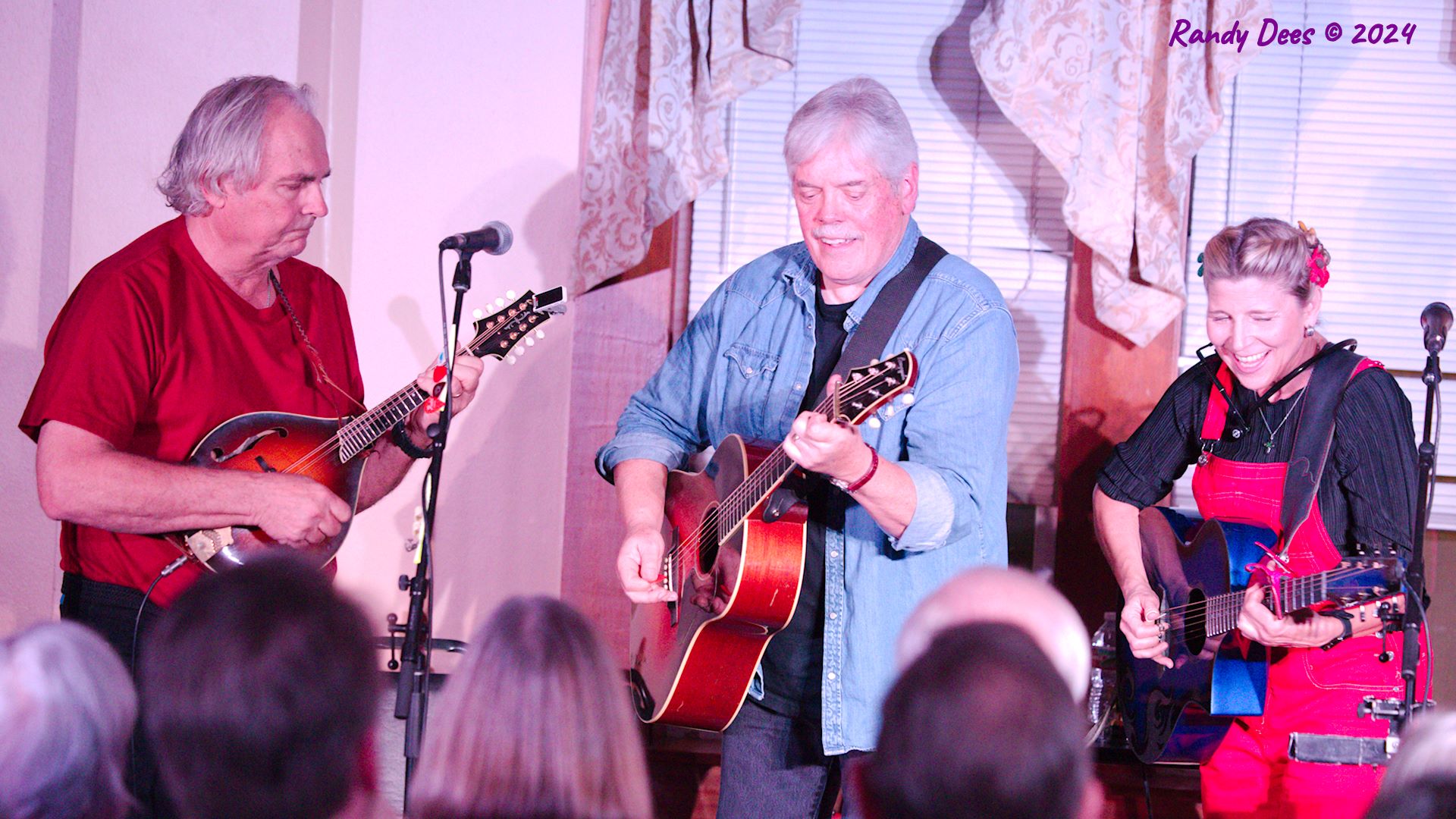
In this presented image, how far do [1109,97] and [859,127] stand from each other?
1.53m

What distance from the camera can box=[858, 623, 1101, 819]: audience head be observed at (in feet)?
3.72

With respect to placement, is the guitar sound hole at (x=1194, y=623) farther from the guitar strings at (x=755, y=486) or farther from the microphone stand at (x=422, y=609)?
the microphone stand at (x=422, y=609)

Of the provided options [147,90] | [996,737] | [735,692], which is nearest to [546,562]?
[735,692]

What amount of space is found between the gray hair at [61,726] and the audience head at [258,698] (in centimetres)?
8

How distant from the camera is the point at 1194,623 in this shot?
3006 mm

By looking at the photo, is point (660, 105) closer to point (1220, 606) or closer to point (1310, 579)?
point (1220, 606)

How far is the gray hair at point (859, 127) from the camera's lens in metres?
2.43

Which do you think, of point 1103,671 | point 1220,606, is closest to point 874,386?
point 1220,606

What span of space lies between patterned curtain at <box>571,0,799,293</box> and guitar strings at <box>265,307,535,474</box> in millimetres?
981

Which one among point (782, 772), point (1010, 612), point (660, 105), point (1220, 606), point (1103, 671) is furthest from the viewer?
point (660, 105)

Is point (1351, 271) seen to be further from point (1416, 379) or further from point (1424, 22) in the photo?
point (1424, 22)

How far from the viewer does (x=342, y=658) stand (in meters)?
1.32

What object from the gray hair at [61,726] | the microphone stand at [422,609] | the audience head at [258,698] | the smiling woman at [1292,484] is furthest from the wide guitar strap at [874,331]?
the gray hair at [61,726]

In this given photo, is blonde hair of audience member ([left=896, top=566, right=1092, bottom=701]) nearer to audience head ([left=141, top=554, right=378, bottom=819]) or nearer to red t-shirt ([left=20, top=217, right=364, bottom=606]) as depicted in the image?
audience head ([left=141, top=554, right=378, bottom=819])
